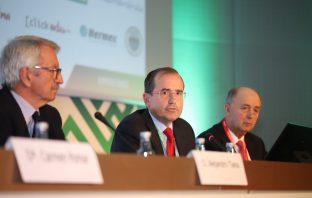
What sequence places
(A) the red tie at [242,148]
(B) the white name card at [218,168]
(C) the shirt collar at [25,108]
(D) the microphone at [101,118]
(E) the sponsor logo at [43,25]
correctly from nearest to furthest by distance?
(B) the white name card at [218,168] < (D) the microphone at [101,118] < (C) the shirt collar at [25,108] < (A) the red tie at [242,148] < (E) the sponsor logo at [43,25]

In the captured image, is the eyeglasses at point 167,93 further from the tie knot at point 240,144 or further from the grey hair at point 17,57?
the grey hair at point 17,57

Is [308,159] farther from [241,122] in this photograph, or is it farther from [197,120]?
[197,120]

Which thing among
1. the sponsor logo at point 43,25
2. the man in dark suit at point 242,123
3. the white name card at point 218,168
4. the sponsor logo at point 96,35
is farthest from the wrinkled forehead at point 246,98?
the white name card at point 218,168

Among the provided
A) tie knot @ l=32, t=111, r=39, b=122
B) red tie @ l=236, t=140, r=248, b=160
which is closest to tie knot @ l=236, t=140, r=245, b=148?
red tie @ l=236, t=140, r=248, b=160

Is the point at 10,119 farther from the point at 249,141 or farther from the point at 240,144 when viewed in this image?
the point at 249,141

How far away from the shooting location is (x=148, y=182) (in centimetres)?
152

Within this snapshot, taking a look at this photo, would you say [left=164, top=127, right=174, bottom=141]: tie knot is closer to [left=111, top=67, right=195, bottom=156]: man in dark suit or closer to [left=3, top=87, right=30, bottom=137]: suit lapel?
[left=111, top=67, right=195, bottom=156]: man in dark suit

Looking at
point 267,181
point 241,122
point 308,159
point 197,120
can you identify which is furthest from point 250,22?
point 267,181

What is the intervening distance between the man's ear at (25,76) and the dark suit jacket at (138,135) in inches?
19.4

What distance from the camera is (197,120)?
5105mm

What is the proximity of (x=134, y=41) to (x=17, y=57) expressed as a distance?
6.22ft

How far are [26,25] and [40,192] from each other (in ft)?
7.79

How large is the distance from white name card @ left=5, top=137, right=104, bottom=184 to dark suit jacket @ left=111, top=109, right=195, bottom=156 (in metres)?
0.98

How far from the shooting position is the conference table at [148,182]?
1.23 meters
